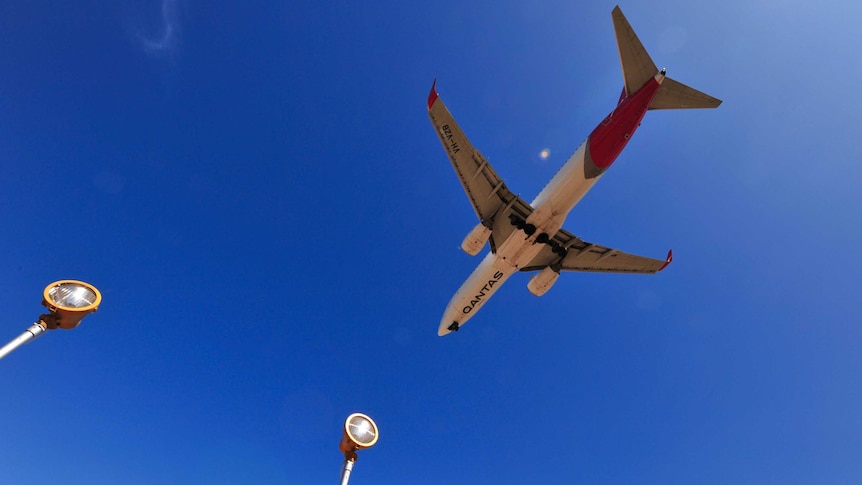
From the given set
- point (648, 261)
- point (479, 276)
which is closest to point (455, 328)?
point (479, 276)

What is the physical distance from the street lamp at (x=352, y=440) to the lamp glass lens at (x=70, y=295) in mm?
4892

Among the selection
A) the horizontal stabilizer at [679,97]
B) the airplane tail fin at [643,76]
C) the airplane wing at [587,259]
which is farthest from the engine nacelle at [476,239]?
the horizontal stabilizer at [679,97]

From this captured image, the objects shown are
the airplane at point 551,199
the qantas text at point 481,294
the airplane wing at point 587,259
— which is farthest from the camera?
the airplane wing at point 587,259

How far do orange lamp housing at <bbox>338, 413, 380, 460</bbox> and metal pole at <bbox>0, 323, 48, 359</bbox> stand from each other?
5180 millimetres

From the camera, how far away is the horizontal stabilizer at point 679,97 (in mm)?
19172

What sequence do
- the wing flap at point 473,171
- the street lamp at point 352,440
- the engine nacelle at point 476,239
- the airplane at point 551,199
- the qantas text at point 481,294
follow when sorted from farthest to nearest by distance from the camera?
the qantas text at point 481,294
the engine nacelle at point 476,239
the wing flap at point 473,171
the airplane at point 551,199
the street lamp at point 352,440

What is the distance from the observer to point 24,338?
6516 mm

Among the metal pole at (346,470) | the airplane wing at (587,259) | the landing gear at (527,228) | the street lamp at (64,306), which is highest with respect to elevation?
the airplane wing at (587,259)

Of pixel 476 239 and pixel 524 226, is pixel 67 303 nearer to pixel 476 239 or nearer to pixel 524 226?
pixel 524 226

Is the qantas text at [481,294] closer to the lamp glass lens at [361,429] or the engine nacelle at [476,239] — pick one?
the engine nacelle at [476,239]

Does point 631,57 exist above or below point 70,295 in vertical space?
above

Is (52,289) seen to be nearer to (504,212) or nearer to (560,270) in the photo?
(504,212)

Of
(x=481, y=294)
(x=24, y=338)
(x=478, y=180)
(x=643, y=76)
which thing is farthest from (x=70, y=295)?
(x=643, y=76)

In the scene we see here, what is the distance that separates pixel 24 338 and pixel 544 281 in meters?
23.6
